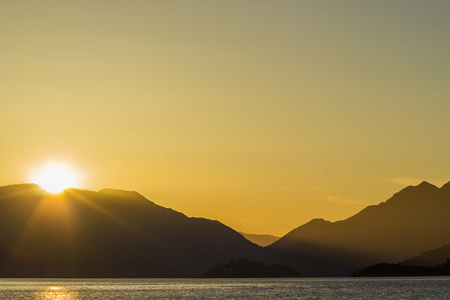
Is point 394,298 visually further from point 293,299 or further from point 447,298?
point 293,299

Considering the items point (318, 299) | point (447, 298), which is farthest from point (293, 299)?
point (447, 298)

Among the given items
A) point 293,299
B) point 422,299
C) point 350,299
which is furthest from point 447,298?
point 293,299

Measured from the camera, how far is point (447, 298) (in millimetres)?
194125

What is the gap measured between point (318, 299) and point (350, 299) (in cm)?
901

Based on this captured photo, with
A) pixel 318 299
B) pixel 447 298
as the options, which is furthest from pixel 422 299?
pixel 318 299

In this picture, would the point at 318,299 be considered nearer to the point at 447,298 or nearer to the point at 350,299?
the point at 350,299

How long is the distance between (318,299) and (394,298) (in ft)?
72.2

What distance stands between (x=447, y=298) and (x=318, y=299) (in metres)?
35.6

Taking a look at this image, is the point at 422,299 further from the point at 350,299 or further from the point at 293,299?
the point at 293,299

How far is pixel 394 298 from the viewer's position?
200 m

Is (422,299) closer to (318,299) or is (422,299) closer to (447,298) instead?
(447,298)

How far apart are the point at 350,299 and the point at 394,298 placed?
43.0 feet

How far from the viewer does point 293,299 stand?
19988cm

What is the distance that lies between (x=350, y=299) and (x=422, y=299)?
19.7 meters
